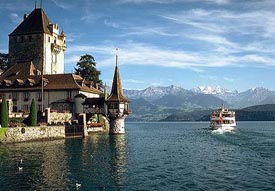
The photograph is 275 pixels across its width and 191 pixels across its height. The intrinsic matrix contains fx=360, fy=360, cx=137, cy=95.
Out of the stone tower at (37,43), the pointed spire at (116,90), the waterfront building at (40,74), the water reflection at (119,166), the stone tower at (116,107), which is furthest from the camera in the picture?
the stone tower at (37,43)

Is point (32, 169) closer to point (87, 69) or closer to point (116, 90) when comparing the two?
point (116, 90)

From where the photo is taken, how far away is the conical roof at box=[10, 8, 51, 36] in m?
104

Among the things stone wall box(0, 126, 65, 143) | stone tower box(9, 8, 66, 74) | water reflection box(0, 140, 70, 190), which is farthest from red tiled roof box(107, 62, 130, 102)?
water reflection box(0, 140, 70, 190)

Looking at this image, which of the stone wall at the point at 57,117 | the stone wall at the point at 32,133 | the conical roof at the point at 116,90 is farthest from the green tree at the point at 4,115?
the conical roof at the point at 116,90

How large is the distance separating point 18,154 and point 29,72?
1981 inches

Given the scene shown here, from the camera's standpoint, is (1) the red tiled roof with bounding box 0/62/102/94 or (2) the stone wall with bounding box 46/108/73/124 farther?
(1) the red tiled roof with bounding box 0/62/102/94

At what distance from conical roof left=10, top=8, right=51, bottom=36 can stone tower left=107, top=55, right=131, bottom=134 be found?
30513 millimetres

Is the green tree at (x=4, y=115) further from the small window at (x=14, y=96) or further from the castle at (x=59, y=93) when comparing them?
the small window at (x=14, y=96)

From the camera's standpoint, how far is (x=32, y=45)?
343ft

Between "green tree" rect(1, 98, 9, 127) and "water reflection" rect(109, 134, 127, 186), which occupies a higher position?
"green tree" rect(1, 98, 9, 127)

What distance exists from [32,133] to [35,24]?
49.3 metres

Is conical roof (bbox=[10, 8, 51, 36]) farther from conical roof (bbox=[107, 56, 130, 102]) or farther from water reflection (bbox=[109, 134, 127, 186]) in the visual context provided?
water reflection (bbox=[109, 134, 127, 186])

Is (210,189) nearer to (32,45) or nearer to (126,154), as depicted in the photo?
(126,154)

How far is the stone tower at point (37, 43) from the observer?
103625mm
